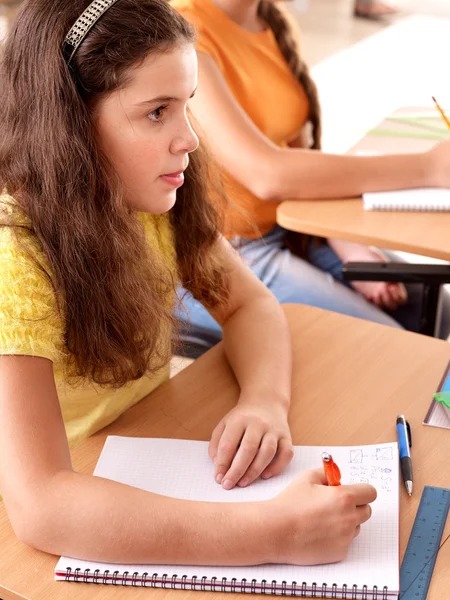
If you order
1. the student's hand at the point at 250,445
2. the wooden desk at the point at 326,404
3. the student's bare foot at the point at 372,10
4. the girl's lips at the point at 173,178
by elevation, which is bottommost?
the student's bare foot at the point at 372,10

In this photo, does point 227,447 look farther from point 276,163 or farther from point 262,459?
point 276,163

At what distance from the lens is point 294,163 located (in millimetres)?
1833

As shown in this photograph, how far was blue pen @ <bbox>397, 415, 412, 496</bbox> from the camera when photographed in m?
1.05

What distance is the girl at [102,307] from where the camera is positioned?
3.09 ft

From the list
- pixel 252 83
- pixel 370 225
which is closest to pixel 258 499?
pixel 370 225

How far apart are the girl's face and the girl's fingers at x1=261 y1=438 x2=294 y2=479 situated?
1.26 feet

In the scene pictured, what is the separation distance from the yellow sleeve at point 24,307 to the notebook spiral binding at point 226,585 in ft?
0.87

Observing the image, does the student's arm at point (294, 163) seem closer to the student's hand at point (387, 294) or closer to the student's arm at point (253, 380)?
the student's hand at point (387, 294)

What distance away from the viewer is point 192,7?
1.96m

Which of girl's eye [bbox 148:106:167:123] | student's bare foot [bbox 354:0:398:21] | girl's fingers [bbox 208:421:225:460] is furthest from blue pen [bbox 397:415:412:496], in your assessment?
student's bare foot [bbox 354:0:398:21]

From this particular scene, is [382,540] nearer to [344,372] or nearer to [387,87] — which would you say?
[344,372]

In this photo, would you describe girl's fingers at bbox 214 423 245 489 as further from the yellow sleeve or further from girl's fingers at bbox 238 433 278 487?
the yellow sleeve

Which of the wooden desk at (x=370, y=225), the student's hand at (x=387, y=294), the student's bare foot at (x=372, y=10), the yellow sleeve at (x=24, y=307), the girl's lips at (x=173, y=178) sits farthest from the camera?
the student's bare foot at (x=372, y=10)

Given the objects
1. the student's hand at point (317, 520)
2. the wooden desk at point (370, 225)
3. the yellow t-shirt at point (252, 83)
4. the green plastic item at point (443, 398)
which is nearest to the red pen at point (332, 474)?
the student's hand at point (317, 520)
